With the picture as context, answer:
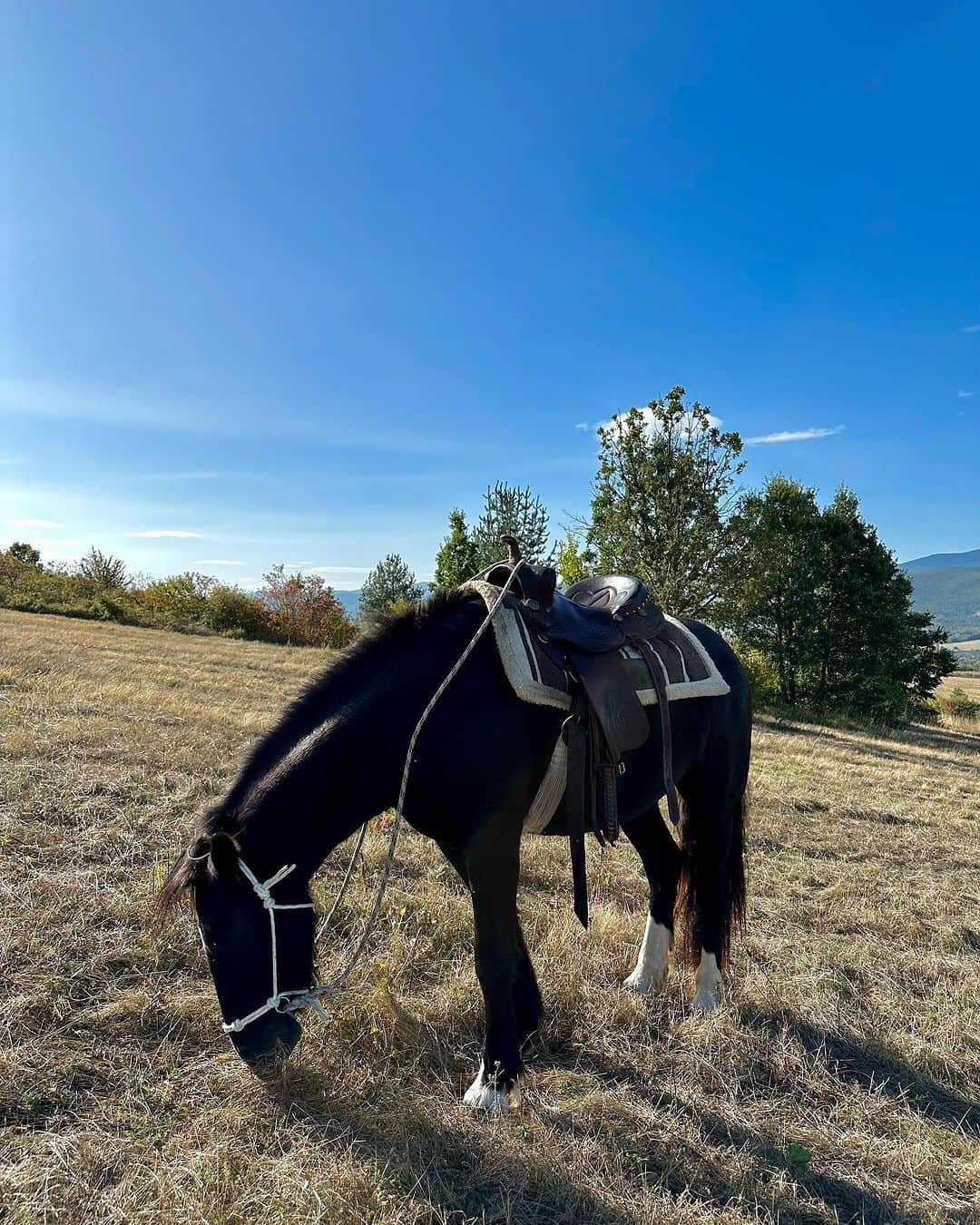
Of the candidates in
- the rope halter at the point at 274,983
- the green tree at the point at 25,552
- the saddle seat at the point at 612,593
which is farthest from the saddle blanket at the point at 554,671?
the green tree at the point at 25,552

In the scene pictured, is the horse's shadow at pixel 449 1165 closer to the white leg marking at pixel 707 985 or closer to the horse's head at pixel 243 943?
the horse's head at pixel 243 943

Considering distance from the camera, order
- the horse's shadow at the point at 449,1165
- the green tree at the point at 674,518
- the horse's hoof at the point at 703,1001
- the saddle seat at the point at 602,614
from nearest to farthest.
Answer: the horse's shadow at the point at 449,1165 < the saddle seat at the point at 602,614 < the horse's hoof at the point at 703,1001 < the green tree at the point at 674,518

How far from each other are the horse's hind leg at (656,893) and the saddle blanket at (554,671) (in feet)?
2.68

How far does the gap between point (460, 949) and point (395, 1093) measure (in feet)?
3.26

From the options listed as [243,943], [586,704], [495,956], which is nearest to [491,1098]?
[495,956]

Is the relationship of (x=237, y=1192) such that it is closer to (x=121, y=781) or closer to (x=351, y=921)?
(x=351, y=921)

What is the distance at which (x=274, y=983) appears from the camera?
7.24 feet

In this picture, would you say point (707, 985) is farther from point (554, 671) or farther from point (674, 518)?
point (674, 518)

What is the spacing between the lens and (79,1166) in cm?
194

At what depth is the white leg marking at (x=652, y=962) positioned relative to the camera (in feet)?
10.8

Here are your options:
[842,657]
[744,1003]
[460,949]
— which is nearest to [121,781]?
[460,949]

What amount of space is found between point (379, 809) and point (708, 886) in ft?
6.41

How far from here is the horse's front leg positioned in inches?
96.0

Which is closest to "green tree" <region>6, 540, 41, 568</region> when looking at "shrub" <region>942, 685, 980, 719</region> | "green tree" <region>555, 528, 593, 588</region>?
"green tree" <region>555, 528, 593, 588</region>
